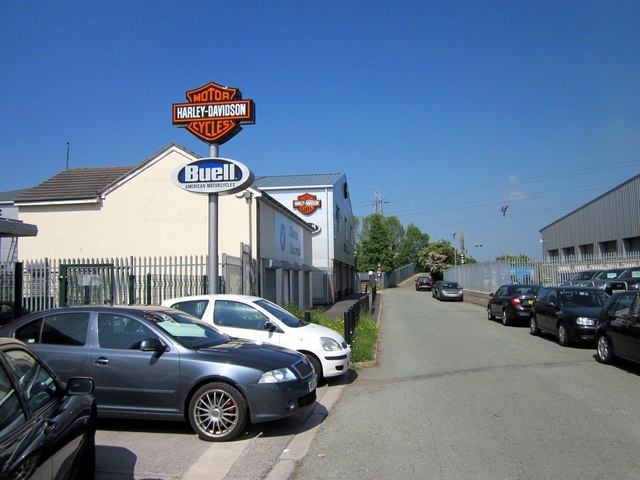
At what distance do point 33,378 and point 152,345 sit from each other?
2279 mm

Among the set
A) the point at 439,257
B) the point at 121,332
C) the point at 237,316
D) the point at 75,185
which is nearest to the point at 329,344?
the point at 237,316

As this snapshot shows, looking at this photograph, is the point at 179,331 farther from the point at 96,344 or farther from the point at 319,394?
the point at 319,394

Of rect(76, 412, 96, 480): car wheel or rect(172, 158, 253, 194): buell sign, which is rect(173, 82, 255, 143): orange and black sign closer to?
rect(172, 158, 253, 194): buell sign

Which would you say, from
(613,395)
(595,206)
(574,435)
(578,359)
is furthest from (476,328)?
(595,206)

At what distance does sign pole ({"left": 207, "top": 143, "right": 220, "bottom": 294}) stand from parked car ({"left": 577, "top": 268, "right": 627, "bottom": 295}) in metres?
11.9

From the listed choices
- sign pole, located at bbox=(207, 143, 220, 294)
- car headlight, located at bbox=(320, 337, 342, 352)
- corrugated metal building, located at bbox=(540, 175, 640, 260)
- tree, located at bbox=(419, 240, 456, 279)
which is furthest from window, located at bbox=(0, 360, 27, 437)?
tree, located at bbox=(419, 240, 456, 279)

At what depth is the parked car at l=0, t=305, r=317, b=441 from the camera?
5988 mm

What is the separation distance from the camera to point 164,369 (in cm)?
612

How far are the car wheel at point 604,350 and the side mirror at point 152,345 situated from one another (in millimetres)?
8560

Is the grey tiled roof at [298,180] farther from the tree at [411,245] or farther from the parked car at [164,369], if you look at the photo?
the tree at [411,245]

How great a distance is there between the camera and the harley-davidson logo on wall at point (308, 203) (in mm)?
38094

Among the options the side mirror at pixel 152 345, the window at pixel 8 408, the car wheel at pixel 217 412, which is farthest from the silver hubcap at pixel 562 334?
the window at pixel 8 408

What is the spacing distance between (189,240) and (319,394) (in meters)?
13.7

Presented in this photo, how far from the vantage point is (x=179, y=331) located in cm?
673
